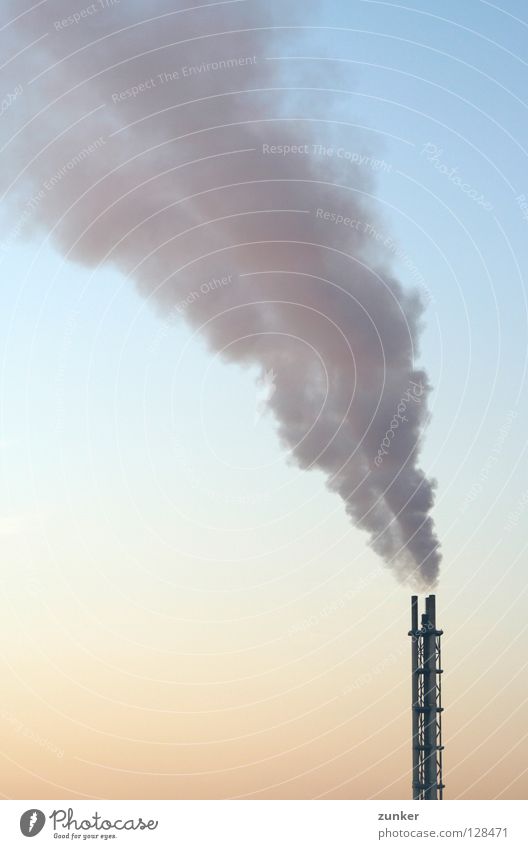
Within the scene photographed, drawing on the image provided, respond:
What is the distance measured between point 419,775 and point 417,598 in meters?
10.7

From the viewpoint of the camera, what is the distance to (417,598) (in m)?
82.4
